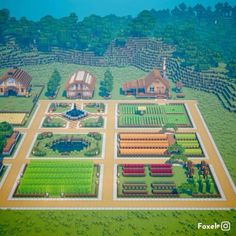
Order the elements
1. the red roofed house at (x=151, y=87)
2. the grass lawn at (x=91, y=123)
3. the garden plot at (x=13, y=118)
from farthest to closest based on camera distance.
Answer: the red roofed house at (x=151, y=87)
the garden plot at (x=13, y=118)
the grass lawn at (x=91, y=123)

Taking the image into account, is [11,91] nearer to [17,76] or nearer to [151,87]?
[17,76]

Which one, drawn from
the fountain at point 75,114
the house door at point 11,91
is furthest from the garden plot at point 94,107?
the house door at point 11,91

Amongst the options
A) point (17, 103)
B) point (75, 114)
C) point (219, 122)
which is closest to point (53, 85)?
point (17, 103)

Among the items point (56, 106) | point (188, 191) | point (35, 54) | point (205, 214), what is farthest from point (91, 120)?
point (35, 54)

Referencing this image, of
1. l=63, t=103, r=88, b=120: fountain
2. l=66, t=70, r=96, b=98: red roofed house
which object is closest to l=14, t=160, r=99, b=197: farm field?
l=63, t=103, r=88, b=120: fountain

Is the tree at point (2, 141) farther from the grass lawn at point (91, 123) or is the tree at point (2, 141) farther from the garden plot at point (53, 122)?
the grass lawn at point (91, 123)
